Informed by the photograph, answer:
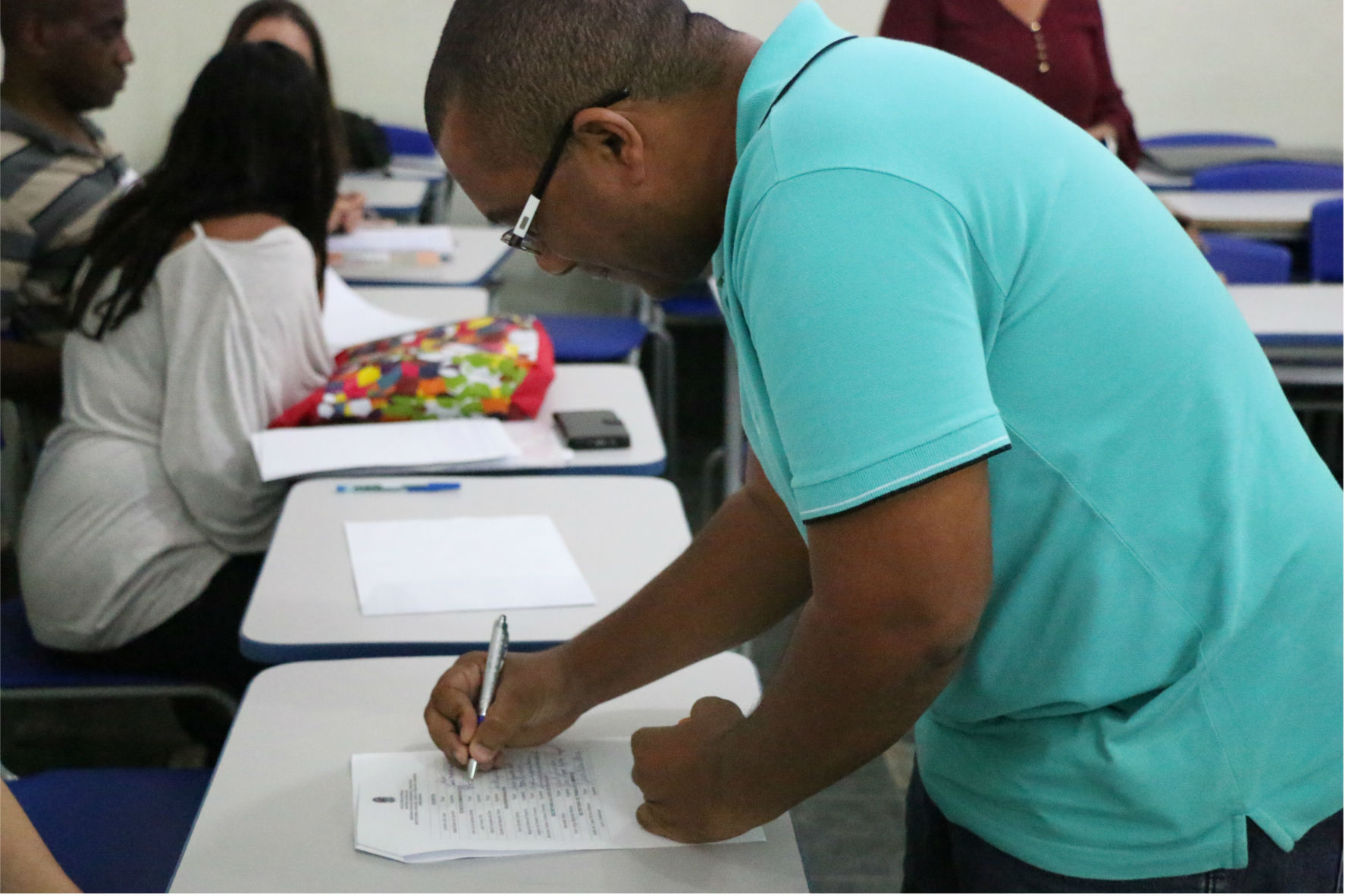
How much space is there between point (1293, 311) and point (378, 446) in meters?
2.20

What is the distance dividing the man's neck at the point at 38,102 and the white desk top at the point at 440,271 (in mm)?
806

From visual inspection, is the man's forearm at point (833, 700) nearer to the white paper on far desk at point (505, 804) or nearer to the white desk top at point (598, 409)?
the white paper on far desk at point (505, 804)

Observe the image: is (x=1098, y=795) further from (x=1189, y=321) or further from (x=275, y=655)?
(x=275, y=655)

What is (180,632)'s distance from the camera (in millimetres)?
1860

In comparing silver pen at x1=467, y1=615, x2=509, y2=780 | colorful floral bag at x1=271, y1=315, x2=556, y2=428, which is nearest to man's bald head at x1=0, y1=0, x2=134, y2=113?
colorful floral bag at x1=271, y1=315, x2=556, y2=428

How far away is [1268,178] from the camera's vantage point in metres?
4.84

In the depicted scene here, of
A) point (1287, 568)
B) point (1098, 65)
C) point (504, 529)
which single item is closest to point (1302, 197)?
point (1098, 65)

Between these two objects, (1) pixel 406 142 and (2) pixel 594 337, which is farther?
(1) pixel 406 142

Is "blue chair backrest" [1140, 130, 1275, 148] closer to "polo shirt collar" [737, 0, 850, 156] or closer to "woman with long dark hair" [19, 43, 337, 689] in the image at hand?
"woman with long dark hair" [19, 43, 337, 689]

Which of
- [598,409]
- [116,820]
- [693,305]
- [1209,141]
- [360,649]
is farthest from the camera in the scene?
[1209,141]

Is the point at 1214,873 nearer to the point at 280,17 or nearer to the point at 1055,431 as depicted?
the point at 1055,431

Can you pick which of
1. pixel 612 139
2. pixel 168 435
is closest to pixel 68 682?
pixel 168 435

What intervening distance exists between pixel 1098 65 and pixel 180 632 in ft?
8.82

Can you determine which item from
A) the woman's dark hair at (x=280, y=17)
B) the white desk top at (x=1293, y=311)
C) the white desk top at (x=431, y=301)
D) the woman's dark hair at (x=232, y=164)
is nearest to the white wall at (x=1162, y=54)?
the woman's dark hair at (x=280, y=17)
